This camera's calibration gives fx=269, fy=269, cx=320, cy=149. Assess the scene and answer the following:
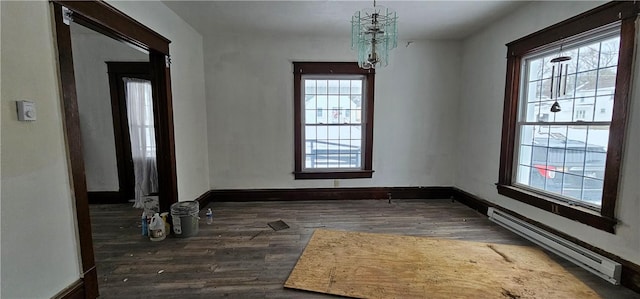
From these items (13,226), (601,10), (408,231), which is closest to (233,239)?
(13,226)

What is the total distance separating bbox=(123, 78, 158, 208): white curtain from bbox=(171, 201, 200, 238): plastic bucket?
163 centimetres

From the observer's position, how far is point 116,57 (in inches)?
163

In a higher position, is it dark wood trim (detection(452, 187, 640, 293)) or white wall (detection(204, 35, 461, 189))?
white wall (detection(204, 35, 461, 189))

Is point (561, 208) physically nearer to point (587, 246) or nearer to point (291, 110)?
point (587, 246)

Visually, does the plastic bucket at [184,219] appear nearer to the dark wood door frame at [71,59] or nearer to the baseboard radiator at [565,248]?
the dark wood door frame at [71,59]

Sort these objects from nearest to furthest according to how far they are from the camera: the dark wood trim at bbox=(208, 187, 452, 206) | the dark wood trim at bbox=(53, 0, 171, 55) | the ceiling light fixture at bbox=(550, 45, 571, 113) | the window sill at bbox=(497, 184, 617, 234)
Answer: the dark wood trim at bbox=(53, 0, 171, 55)
the window sill at bbox=(497, 184, 617, 234)
the ceiling light fixture at bbox=(550, 45, 571, 113)
the dark wood trim at bbox=(208, 187, 452, 206)

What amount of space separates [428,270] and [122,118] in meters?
4.74

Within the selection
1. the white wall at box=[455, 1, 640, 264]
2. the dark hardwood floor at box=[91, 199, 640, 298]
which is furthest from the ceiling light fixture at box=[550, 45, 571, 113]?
the dark hardwood floor at box=[91, 199, 640, 298]

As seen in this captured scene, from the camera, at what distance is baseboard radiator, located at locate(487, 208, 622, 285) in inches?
86.7

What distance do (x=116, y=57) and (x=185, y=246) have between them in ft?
10.6

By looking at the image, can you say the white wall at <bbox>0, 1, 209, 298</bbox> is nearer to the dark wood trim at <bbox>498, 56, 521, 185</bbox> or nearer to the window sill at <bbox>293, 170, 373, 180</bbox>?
the window sill at <bbox>293, 170, 373, 180</bbox>

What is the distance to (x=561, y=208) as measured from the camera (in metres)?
2.67

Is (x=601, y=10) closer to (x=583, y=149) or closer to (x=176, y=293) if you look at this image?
(x=583, y=149)

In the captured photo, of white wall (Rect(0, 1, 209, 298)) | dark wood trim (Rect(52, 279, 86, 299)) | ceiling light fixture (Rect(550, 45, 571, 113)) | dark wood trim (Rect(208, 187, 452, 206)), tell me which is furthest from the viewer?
dark wood trim (Rect(208, 187, 452, 206))
